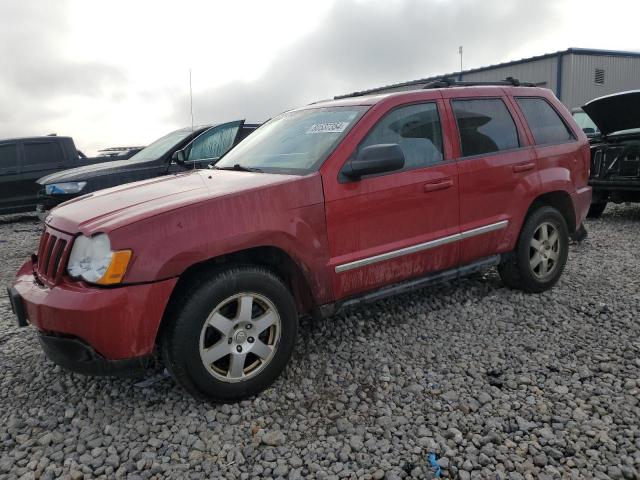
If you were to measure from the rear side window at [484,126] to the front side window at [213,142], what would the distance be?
4126 millimetres

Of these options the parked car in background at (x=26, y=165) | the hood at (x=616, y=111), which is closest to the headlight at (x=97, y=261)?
the hood at (x=616, y=111)

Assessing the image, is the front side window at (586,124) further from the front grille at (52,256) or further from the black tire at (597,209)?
the front grille at (52,256)

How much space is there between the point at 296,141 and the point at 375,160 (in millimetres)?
759

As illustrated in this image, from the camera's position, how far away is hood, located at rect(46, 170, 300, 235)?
8.74ft

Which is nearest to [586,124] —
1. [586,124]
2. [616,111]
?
[586,124]

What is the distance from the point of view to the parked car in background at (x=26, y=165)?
10086 mm

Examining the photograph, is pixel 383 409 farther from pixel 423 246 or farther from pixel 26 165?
pixel 26 165

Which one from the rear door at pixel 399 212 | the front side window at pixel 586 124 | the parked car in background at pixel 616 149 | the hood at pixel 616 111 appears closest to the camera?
the rear door at pixel 399 212

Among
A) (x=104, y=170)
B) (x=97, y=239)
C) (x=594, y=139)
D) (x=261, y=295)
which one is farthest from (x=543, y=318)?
(x=104, y=170)

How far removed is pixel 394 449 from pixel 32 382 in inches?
91.5

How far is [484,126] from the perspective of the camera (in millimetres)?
4039

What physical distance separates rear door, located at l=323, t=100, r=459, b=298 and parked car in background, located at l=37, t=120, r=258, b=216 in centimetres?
358

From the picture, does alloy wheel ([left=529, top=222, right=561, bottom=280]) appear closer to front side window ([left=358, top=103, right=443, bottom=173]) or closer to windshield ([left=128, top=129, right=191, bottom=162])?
front side window ([left=358, top=103, right=443, bottom=173])

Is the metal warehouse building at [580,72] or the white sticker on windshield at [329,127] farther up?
the metal warehouse building at [580,72]
